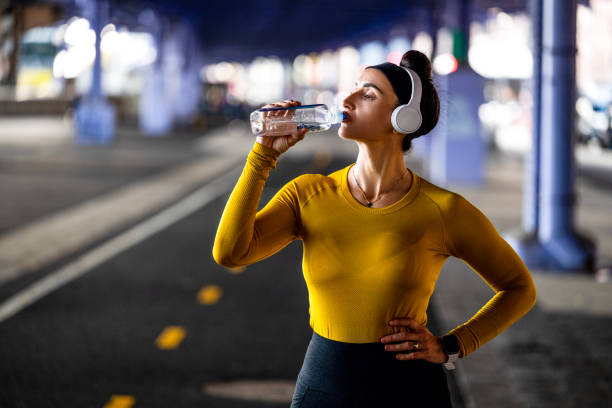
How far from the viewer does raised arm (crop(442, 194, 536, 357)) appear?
235 centimetres

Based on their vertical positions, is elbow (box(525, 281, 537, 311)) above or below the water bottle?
below

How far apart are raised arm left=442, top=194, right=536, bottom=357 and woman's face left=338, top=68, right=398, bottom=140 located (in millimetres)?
303

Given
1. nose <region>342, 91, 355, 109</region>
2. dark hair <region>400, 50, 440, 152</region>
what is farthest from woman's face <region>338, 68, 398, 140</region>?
dark hair <region>400, 50, 440, 152</region>

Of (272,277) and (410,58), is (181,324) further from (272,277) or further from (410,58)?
(410,58)

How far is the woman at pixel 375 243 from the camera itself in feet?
7.51

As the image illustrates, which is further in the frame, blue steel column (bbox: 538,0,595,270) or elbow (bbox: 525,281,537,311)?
blue steel column (bbox: 538,0,595,270)

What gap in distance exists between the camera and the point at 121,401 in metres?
4.89

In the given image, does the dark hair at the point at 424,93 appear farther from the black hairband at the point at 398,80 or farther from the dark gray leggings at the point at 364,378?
the dark gray leggings at the point at 364,378

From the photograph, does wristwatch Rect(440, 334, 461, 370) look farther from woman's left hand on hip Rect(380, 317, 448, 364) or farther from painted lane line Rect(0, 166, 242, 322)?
painted lane line Rect(0, 166, 242, 322)

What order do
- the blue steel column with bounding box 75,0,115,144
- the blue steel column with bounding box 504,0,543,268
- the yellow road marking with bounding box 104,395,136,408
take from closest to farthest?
1. the yellow road marking with bounding box 104,395,136,408
2. the blue steel column with bounding box 504,0,543,268
3. the blue steel column with bounding box 75,0,115,144

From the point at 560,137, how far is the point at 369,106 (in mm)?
7432

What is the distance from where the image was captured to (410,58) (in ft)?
7.88

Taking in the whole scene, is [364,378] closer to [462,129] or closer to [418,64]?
[418,64]

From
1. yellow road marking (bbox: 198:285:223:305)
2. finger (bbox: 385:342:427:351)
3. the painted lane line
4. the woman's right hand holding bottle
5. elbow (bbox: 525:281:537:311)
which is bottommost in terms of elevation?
yellow road marking (bbox: 198:285:223:305)
